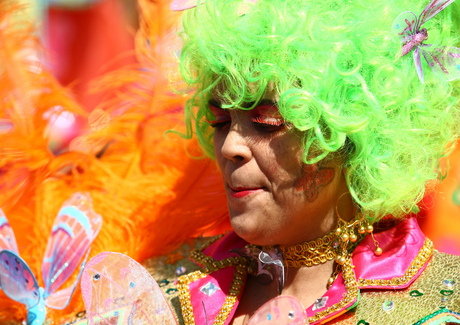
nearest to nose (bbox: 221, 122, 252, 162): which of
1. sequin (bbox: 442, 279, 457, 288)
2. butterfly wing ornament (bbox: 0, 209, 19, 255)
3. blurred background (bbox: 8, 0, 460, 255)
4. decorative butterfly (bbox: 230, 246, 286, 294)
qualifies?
decorative butterfly (bbox: 230, 246, 286, 294)

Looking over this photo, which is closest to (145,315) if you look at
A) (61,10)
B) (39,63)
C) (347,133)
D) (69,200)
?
(347,133)

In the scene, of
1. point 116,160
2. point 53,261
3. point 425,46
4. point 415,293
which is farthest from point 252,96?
point 116,160

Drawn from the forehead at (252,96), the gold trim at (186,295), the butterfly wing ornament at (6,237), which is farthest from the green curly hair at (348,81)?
the butterfly wing ornament at (6,237)

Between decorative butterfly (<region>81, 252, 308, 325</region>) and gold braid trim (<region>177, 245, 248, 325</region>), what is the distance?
0.32 m

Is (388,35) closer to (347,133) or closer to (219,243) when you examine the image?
(347,133)

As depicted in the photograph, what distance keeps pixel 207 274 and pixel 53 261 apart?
619 millimetres

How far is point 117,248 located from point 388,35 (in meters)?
1.42

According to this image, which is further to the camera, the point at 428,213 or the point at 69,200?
the point at 69,200

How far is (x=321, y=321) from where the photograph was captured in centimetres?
137

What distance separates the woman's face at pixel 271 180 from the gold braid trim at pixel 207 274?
0.31m

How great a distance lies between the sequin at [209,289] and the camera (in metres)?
1.68

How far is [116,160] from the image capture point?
2316 millimetres

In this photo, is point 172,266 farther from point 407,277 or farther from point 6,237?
point 407,277

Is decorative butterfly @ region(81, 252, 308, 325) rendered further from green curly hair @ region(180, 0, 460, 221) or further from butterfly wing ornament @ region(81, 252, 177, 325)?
green curly hair @ region(180, 0, 460, 221)
